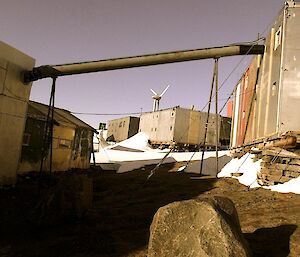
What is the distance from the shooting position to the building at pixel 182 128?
113ft

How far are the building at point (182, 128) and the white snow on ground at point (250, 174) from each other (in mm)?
19752

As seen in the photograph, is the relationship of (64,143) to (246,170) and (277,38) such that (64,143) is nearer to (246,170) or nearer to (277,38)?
(246,170)

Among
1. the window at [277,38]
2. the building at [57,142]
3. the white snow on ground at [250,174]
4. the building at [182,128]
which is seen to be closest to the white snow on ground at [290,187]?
the white snow on ground at [250,174]

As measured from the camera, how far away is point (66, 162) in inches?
709

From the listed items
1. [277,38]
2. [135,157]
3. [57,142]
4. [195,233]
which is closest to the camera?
[195,233]

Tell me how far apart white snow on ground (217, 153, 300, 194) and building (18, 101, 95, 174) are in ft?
32.1

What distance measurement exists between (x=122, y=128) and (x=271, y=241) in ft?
146

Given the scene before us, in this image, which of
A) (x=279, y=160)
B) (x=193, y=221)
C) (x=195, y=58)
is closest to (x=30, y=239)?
(x=193, y=221)

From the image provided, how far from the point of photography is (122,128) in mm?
48688

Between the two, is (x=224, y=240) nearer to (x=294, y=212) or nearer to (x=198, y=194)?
(x=294, y=212)

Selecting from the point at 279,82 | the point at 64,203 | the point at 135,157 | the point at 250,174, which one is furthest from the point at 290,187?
the point at 135,157

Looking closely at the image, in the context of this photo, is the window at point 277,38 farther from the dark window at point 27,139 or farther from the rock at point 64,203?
the dark window at point 27,139

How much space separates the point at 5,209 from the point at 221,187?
7148mm

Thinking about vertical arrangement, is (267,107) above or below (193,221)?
above
